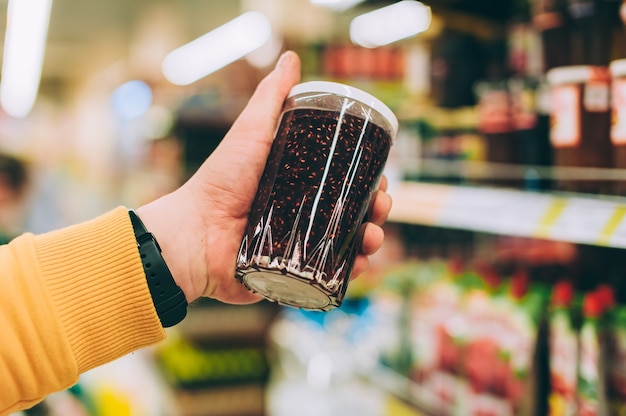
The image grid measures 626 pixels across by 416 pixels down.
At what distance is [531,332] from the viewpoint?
1.24 meters

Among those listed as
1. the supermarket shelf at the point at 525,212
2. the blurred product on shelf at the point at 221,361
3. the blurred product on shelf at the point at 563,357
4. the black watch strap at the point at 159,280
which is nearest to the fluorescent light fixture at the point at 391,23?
the supermarket shelf at the point at 525,212

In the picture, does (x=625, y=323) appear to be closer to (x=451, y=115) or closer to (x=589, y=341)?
(x=589, y=341)

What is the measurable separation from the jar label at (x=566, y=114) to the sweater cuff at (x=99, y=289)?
0.79 m

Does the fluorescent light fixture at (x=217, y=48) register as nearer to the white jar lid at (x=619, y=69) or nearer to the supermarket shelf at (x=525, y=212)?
the supermarket shelf at (x=525, y=212)

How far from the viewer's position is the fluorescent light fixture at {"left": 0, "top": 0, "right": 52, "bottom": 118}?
4.77m

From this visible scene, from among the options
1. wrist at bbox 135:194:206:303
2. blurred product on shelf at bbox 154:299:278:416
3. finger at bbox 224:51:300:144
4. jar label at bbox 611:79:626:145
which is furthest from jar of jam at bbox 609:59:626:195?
blurred product on shelf at bbox 154:299:278:416

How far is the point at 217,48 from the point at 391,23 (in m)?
6.38

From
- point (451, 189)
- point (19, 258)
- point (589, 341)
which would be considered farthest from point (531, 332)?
point (19, 258)

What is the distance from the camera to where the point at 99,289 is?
0.94 m

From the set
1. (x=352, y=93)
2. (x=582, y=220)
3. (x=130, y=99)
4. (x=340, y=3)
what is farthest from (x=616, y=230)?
(x=130, y=99)

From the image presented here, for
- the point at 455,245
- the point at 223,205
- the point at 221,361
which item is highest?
the point at 223,205

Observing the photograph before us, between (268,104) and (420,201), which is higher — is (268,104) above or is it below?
above

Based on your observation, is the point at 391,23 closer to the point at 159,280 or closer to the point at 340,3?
the point at 340,3

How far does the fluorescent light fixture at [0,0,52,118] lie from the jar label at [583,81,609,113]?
4.25m
